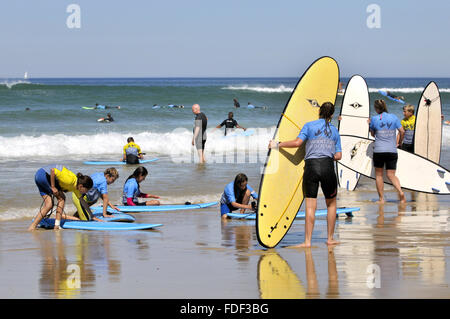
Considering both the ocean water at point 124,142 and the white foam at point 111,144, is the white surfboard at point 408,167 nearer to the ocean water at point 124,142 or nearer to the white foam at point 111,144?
the ocean water at point 124,142

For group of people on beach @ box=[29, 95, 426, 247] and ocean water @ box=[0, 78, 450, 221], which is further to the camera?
ocean water @ box=[0, 78, 450, 221]

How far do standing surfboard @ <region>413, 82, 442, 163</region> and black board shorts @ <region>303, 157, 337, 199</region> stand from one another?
5919 millimetres

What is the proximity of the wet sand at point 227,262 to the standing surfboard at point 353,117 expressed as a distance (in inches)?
122

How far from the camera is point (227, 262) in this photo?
6.54 m

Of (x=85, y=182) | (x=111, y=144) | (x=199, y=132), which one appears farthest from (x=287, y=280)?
(x=111, y=144)

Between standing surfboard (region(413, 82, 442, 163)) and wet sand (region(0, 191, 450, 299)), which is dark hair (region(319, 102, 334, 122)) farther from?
standing surfboard (region(413, 82, 442, 163))

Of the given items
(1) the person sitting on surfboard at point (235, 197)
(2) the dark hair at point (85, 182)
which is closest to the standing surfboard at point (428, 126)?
(1) the person sitting on surfboard at point (235, 197)

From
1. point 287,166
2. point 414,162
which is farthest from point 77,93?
point 287,166

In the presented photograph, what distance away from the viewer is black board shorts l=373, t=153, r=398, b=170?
10469 millimetres

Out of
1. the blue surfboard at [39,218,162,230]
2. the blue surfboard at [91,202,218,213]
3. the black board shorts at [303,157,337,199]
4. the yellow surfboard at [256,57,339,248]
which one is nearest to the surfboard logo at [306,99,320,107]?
the yellow surfboard at [256,57,339,248]

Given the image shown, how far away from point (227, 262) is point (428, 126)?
24.6 ft

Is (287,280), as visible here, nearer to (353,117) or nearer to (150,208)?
(150,208)

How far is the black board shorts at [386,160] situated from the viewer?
1047cm
